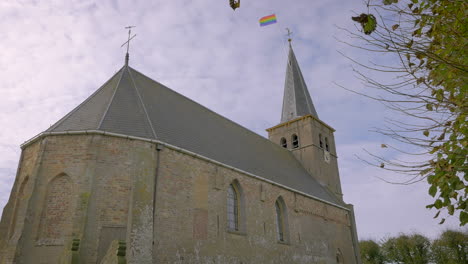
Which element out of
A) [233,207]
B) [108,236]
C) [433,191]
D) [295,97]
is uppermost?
[295,97]

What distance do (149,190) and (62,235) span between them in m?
3.07

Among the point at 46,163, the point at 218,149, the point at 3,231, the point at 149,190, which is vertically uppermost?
the point at 218,149

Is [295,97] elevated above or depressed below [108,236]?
above

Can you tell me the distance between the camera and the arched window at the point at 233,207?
16359 mm

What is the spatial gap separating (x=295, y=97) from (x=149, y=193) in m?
20.3

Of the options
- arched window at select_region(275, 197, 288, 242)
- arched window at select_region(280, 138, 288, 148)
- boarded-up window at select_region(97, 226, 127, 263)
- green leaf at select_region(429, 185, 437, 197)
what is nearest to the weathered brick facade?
boarded-up window at select_region(97, 226, 127, 263)

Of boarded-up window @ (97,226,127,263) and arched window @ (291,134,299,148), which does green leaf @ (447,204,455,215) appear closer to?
boarded-up window @ (97,226,127,263)

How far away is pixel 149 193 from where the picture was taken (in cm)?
1267

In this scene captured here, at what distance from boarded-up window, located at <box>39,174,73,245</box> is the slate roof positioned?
211cm

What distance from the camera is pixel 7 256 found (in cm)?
1132

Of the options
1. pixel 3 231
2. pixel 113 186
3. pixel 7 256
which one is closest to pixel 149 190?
pixel 113 186

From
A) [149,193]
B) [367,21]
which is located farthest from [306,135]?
[367,21]

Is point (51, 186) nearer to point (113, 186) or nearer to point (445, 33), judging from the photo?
point (113, 186)

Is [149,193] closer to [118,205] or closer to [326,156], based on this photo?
[118,205]
